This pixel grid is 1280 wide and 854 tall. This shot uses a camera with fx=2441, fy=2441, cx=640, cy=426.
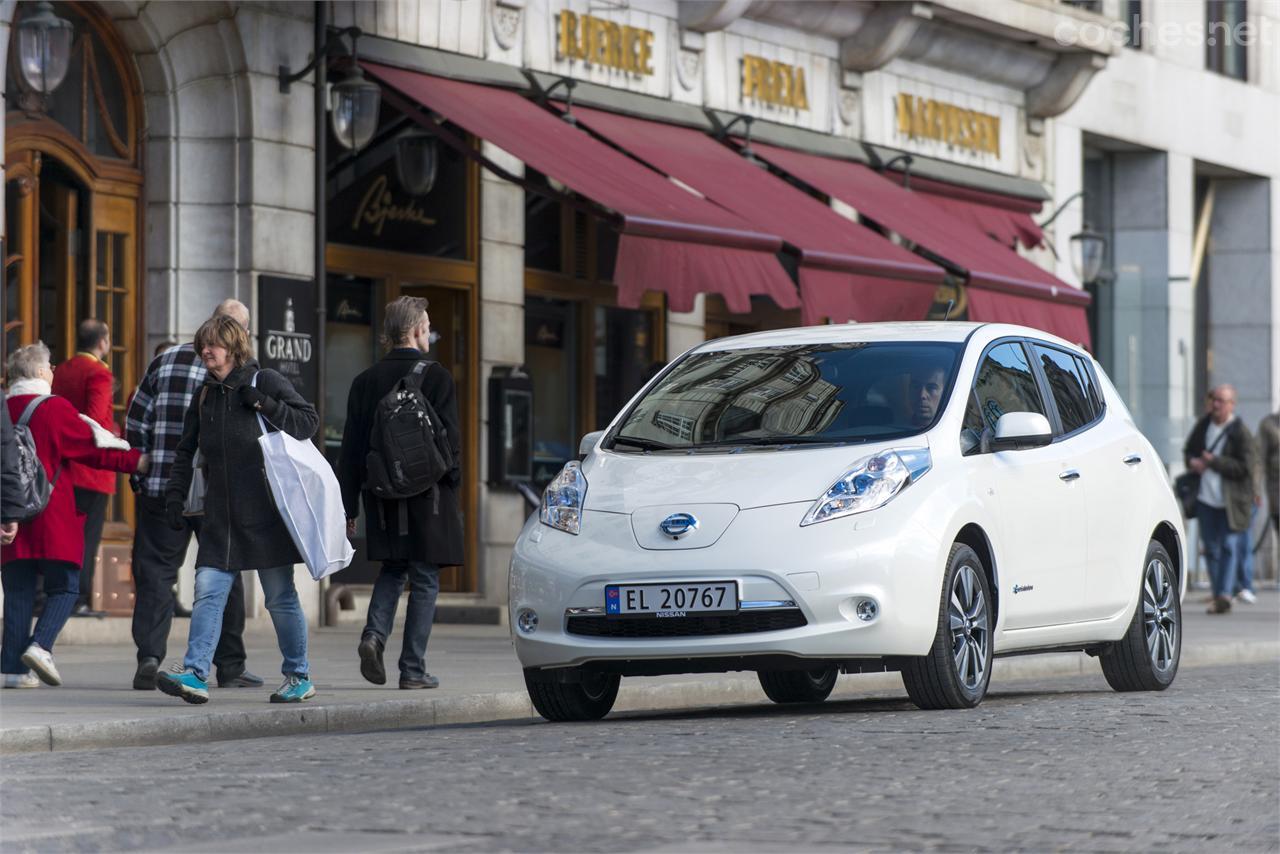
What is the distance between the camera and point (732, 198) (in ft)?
62.2

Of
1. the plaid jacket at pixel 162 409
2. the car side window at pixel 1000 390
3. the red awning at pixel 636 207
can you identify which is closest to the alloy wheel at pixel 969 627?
the car side window at pixel 1000 390

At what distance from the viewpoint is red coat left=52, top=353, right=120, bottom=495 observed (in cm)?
1332

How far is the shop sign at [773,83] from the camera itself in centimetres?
2203

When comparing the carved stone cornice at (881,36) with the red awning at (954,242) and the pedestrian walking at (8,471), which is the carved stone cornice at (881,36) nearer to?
the red awning at (954,242)

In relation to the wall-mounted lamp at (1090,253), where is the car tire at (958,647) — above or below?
below

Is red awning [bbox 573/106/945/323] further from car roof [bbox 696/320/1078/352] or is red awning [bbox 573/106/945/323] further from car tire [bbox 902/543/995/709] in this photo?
car tire [bbox 902/543/995/709]

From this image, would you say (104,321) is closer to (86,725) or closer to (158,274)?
(158,274)

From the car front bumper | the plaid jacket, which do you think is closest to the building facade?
the plaid jacket

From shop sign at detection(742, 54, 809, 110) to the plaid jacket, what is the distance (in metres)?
11.2

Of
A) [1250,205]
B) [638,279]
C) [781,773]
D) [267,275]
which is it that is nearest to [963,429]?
[781,773]

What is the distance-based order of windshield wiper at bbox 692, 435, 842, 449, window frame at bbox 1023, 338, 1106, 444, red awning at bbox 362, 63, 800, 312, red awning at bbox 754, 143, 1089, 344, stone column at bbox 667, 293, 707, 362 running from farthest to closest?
stone column at bbox 667, 293, 707, 362 < red awning at bbox 754, 143, 1089, 344 < red awning at bbox 362, 63, 800, 312 < window frame at bbox 1023, 338, 1106, 444 < windshield wiper at bbox 692, 435, 842, 449

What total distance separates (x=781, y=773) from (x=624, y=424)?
3236 millimetres

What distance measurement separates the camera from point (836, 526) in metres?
9.47

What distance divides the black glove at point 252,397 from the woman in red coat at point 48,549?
1.26 m
